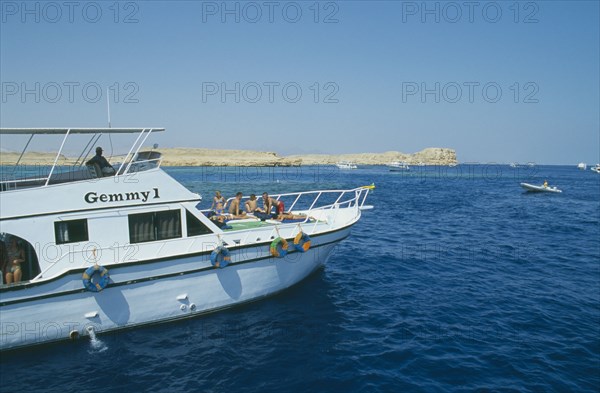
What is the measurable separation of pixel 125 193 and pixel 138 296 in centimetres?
274

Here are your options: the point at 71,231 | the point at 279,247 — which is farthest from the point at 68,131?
the point at 279,247

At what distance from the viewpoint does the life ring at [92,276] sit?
30.6ft

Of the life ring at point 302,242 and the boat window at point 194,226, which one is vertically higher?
the boat window at point 194,226

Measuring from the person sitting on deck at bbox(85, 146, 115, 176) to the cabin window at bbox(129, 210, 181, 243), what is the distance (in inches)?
51.1

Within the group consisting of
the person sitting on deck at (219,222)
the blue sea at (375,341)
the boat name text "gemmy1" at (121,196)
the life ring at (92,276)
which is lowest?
the blue sea at (375,341)

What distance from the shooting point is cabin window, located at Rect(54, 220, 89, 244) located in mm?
9852

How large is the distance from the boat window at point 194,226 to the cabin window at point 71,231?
258cm

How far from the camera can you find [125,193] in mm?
10469

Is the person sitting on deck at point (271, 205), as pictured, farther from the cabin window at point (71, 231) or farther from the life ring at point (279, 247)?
the cabin window at point (71, 231)

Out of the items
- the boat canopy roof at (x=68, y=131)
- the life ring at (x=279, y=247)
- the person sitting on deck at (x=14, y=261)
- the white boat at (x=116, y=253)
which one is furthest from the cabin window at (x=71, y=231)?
the life ring at (x=279, y=247)

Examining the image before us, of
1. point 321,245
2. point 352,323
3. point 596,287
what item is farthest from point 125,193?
point 596,287

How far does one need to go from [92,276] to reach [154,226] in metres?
2.09

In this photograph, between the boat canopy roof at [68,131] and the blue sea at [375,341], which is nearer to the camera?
the blue sea at [375,341]

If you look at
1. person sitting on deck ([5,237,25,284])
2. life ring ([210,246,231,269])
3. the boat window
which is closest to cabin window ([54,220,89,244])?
person sitting on deck ([5,237,25,284])
